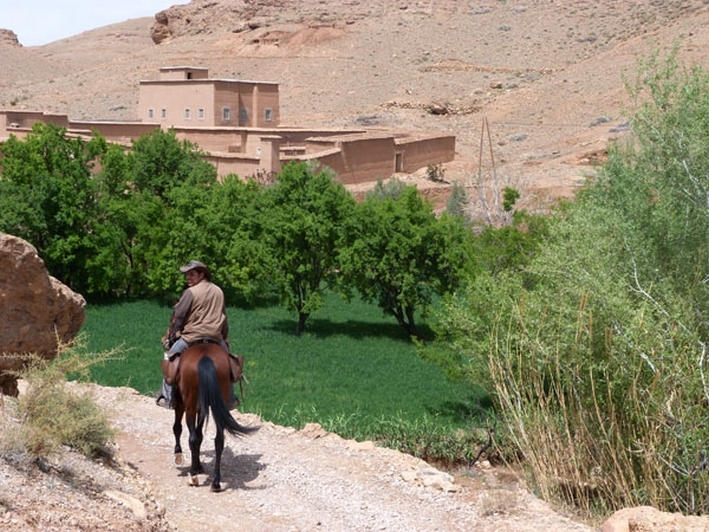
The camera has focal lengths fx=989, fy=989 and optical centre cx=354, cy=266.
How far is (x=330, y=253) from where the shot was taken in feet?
79.1

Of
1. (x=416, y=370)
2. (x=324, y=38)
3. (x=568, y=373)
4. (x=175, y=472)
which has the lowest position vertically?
(x=416, y=370)

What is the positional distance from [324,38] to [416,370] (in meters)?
54.8

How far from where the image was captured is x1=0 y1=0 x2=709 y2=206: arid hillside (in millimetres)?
46156

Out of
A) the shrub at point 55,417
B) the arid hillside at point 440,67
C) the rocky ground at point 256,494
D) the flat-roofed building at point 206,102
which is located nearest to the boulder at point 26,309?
the shrub at point 55,417

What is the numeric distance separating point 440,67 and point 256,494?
57636 mm

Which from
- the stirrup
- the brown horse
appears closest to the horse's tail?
the brown horse

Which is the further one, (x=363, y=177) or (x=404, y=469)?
(x=363, y=177)

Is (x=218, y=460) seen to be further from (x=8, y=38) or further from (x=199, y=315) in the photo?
(x=8, y=38)

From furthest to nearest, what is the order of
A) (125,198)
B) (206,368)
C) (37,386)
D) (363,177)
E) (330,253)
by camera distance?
(363,177) → (125,198) → (330,253) → (206,368) → (37,386)

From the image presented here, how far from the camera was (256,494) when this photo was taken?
29.4 feet

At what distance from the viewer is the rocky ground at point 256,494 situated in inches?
287

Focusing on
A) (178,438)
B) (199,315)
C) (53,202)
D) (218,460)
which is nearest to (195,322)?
(199,315)

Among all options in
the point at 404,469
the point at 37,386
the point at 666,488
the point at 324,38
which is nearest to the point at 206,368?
the point at 37,386

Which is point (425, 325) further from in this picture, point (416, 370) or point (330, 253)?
point (416, 370)
